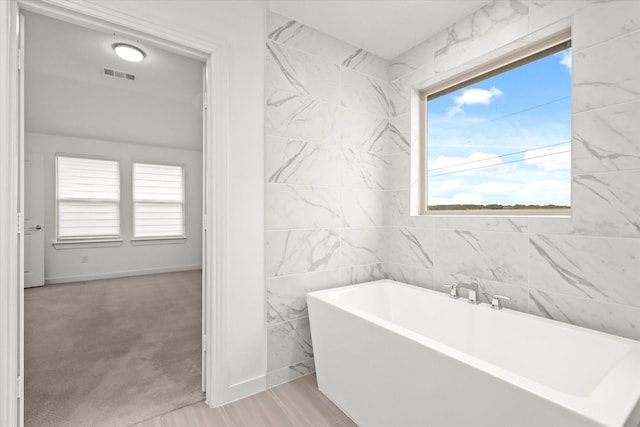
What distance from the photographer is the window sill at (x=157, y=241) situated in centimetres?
568

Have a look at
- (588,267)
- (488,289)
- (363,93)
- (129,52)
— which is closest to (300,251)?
(488,289)

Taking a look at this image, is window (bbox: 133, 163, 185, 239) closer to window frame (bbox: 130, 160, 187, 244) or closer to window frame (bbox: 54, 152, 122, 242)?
window frame (bbox: 130, 160, 187, 244)

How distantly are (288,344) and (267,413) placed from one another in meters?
0.45

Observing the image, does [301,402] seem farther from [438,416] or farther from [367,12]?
[367,12]

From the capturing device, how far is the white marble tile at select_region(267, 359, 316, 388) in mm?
2059

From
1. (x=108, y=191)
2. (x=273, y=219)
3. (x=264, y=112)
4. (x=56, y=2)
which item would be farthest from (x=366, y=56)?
(x=108, y=191)

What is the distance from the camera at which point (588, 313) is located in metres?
1.55

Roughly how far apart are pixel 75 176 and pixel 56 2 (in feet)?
15.4

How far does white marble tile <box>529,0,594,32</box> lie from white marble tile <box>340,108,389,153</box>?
3.88 ft

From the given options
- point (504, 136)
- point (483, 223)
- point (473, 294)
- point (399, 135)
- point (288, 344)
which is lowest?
point (288, 344)

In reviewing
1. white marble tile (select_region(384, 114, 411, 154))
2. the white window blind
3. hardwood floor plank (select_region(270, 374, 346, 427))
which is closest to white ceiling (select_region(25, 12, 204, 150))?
the white window blind

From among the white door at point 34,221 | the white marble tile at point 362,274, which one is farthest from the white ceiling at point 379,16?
the white door at point 34,221

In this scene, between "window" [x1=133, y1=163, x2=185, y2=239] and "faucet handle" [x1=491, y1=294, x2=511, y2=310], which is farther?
"window" [x1=133, y1=163, x2=185, y2=239]

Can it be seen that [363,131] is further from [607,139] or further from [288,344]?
[288,344]
